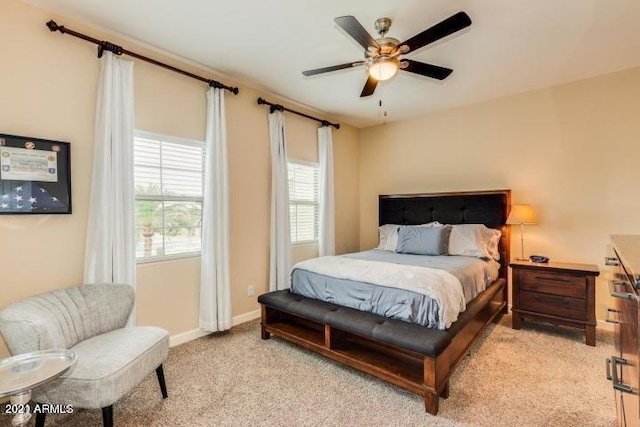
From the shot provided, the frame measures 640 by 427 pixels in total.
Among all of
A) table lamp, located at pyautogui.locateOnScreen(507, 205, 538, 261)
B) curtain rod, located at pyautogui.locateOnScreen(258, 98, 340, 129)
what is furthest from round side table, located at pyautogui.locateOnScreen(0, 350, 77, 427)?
table lamp, located at pyautogui.locateOnScreen(507, 205, 538, 261)

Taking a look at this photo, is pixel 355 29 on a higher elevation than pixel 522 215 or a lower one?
higher

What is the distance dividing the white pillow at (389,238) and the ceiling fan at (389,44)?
83.9 inches

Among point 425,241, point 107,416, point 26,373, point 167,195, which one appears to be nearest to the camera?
point 26,373

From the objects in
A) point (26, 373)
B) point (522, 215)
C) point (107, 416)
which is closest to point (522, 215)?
point (522, 215)

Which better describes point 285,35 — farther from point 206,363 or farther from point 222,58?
point 206,363

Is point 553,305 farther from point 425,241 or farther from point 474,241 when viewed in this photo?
point 425,241

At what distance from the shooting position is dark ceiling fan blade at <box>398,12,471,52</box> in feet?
5.87

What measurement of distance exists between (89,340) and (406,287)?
2162 millimetres

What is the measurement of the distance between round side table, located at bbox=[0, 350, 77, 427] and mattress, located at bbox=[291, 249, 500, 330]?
1.82 m

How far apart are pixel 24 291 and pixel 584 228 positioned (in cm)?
514

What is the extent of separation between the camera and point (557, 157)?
353 cm

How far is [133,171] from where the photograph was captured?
8.50 ft

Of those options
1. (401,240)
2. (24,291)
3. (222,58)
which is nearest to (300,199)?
(401,240)

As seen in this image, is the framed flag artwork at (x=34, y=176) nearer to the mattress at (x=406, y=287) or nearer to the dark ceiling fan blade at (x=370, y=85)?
the mattress at (x=406, y=287)
